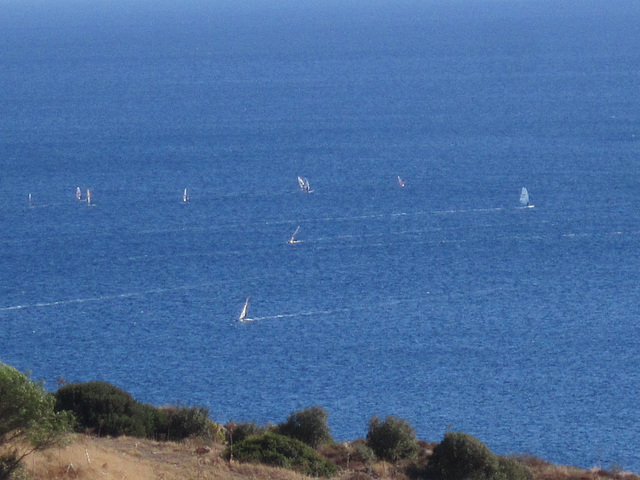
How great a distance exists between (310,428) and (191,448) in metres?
3.14

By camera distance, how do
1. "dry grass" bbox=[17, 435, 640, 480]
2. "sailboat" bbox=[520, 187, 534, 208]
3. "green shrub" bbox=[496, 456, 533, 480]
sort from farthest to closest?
"sailboat" bbox=[520, 187, 534, 208] < "green shrub" bbox=[496, 456, 533, 480] < "dry grass" bbox=[17, 435, 640, 480]

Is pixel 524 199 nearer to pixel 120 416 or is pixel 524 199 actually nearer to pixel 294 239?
pixel 294 239

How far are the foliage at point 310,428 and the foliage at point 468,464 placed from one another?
113 inches

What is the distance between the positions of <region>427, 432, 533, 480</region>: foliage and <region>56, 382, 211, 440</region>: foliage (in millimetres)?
5327

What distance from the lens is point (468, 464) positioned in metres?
23.5

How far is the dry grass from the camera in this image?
19.5 m

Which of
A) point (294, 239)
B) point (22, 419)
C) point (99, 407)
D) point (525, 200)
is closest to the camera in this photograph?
point (22, 419)

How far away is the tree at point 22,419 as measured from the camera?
18.2m

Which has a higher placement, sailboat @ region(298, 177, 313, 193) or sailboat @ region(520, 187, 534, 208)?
sailboat @ region(298, 177, 313, 193)

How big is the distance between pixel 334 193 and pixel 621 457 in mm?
33315

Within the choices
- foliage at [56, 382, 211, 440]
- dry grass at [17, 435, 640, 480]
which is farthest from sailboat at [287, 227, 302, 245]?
dry grass at [17, 435, 640, 480]

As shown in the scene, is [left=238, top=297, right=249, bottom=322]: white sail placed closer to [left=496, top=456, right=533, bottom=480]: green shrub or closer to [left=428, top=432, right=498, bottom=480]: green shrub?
[left=428, top=432, right=498, bottom=480]: green shrub

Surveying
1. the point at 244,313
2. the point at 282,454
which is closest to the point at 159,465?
the point at 282,454

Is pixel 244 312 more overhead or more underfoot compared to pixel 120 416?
more underfoot
